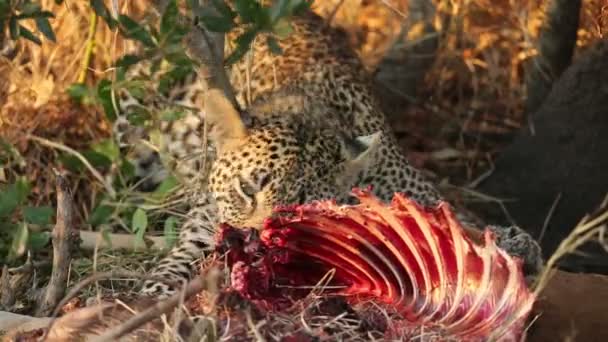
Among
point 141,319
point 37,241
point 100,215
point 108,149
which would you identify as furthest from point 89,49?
point 141,319

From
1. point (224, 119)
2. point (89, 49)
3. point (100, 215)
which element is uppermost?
point (89, 49)

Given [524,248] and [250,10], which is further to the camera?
[524,248]

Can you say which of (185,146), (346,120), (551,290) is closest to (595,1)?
(346,120)

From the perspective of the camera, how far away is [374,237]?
359 centimetres

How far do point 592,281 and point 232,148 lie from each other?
5.27 ft

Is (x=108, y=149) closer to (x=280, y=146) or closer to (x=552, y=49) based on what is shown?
(x=280, y=146)

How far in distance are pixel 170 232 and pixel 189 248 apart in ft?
0.87

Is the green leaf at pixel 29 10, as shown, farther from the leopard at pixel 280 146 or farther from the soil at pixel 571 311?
the soil at pixel 571 311

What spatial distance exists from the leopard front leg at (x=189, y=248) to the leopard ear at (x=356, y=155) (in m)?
0.56

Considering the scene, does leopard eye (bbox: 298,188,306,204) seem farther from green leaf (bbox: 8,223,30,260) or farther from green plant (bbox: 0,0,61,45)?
green plant (bbox: 0,0,61,45)

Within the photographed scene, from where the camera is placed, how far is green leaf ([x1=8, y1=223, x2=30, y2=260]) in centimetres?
445

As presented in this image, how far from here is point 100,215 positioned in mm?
5328

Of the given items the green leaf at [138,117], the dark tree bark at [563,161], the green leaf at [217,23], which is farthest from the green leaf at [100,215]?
the dark tree bark at [563,161]

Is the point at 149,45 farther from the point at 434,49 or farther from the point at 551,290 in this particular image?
the point at 434,49
